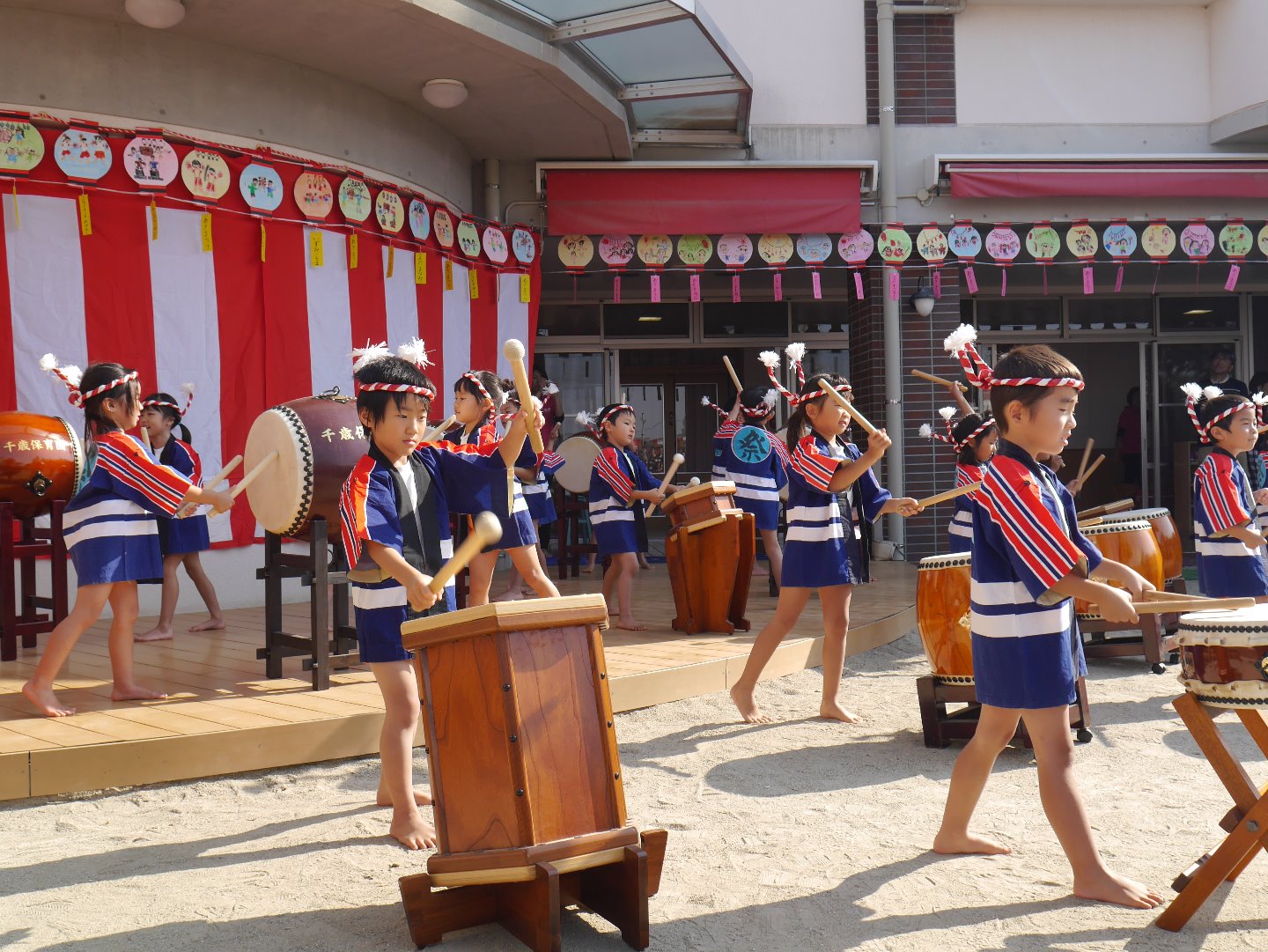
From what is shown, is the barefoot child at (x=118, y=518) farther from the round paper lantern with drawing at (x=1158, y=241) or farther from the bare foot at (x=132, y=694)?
the round paper lantern with drawing at (x=1158, y=241)

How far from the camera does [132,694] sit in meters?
4.42

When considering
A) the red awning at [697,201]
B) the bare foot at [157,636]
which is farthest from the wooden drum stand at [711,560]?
the red awning at [697,201]

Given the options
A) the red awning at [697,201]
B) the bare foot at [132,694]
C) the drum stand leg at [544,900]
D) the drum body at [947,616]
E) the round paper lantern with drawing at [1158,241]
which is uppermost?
the red awning at [697,201]

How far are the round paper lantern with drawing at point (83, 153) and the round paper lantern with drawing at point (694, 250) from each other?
173 inches

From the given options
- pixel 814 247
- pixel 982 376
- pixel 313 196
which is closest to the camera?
pixel 982 376

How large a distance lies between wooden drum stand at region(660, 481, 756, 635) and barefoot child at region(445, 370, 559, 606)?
1.04 metres

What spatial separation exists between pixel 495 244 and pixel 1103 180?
16.5ft

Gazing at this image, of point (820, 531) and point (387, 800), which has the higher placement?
point (820, 531)

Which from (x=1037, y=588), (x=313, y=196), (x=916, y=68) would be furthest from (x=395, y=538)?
(x=916, y=68)

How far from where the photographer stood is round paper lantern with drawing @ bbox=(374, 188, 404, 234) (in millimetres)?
7887

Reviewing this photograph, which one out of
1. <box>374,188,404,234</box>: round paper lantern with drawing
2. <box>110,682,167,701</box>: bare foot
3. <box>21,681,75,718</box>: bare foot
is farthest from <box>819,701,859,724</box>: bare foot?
<box>374,188,404,234</box>: round paper lantern with drawing

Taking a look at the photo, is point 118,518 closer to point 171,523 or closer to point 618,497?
point 171,523

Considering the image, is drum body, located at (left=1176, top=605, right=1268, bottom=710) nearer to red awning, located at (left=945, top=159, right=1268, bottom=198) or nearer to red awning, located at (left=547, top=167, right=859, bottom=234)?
red awning, located at (left=547, top=167, right=859, bottom=234)

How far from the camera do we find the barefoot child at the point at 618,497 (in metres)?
6.79
